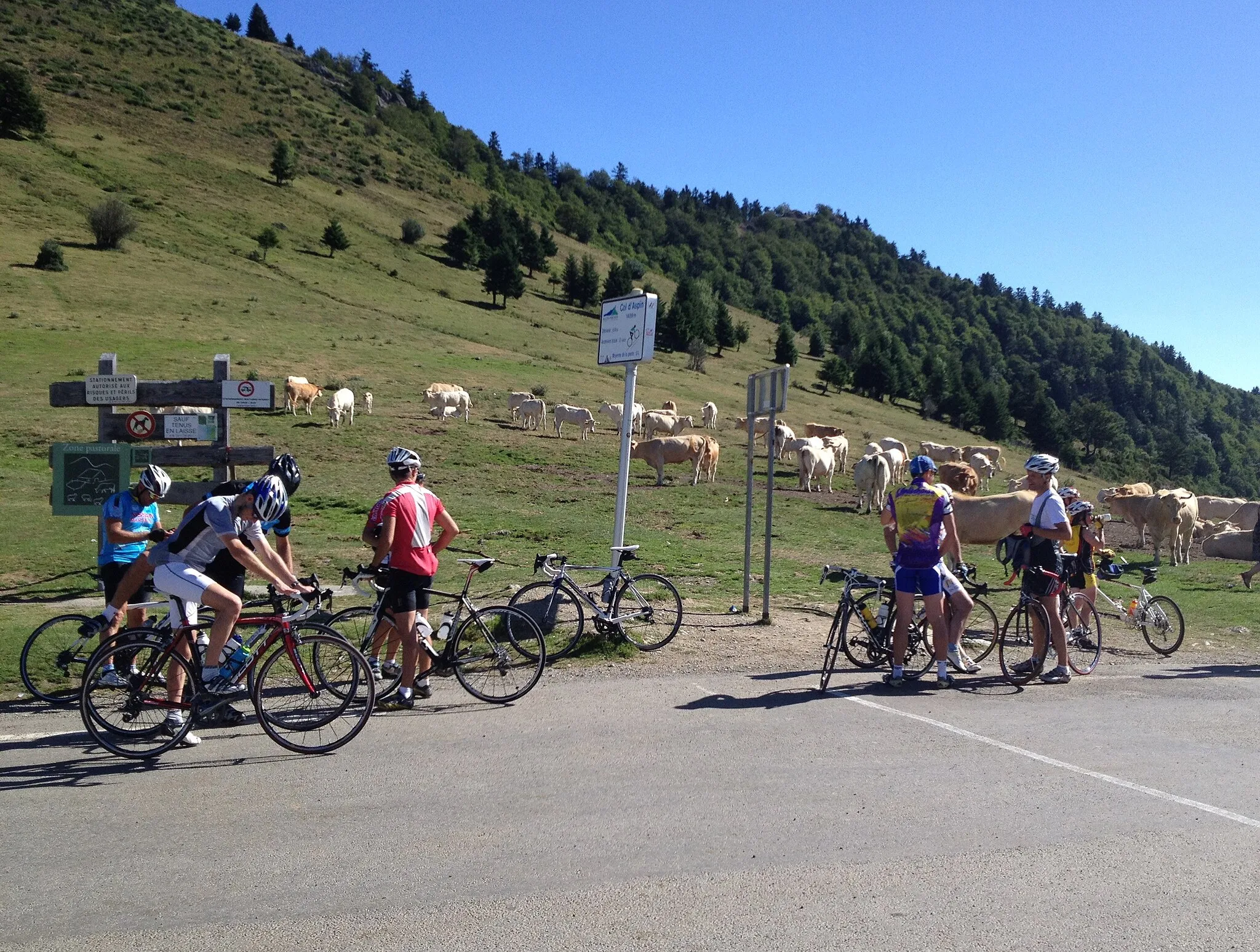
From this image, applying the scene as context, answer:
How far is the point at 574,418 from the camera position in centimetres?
3434

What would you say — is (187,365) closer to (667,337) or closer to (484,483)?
(484,483)

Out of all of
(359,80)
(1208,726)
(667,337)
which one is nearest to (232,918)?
(1208,726)

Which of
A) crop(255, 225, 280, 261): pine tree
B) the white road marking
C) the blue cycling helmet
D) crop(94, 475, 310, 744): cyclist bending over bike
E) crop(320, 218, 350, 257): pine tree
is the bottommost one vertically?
the white road marking

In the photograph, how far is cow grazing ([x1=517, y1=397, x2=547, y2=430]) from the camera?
1363 inches

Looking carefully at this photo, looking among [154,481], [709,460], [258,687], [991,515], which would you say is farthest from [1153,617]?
[709,460]

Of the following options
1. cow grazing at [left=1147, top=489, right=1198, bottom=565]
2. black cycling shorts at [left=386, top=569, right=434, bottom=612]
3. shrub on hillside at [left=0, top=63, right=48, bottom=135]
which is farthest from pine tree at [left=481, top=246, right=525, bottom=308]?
black cycling shorts at [left=386, top=569, right=434, bottom=612]

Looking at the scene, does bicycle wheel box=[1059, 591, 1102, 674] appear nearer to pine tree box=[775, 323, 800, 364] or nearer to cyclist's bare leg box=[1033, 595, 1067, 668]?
cyclist's bare leg box=[1033, 595, 1067, 668]

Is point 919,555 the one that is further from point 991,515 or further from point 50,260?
point 50,260

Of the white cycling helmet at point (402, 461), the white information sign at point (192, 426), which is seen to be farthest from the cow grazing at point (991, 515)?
the white cycling helmet at point (402, 461)

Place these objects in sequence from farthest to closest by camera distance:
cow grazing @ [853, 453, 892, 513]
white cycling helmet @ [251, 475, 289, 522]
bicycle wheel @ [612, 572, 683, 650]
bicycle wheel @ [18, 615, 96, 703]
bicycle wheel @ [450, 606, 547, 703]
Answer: cow grazing @ [853, 453, 892, 513]
bicycle wheel @ [612, 572, 683, 650]
bicycle wheel @ [450, 606, 547, 703]
bicycle wheel @ [18, 615, 96, 703]
white cycling helmet @ [251, 475, 289, 522]

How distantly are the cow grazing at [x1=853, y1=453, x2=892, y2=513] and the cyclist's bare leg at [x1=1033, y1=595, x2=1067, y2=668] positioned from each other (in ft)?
55.9

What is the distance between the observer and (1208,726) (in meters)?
8.15

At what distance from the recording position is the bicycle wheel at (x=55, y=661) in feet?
26.5

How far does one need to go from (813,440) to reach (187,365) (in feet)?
71.3
